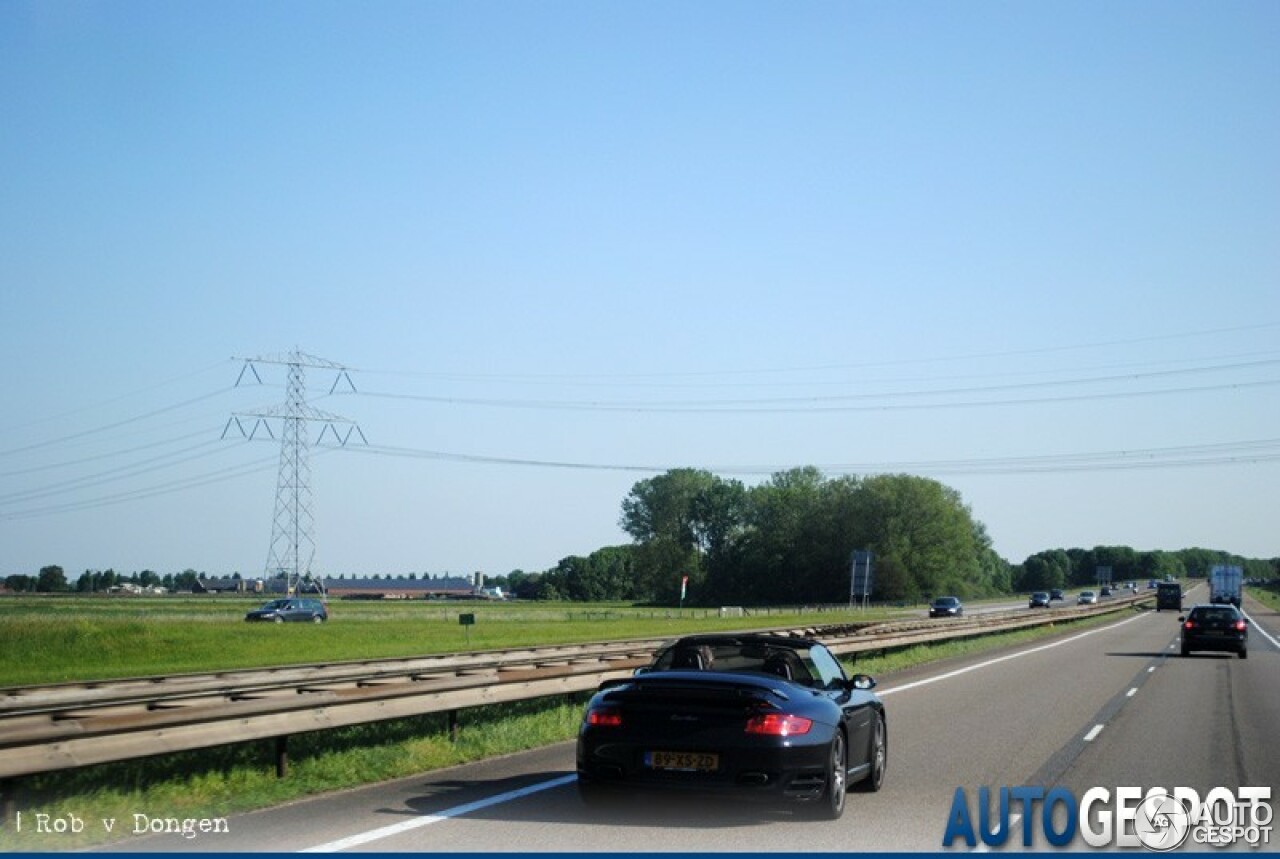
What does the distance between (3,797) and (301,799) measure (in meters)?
2.71

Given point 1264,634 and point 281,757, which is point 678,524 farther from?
point 281,757

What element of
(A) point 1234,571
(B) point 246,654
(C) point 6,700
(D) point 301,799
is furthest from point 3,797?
(A) point 1234,571

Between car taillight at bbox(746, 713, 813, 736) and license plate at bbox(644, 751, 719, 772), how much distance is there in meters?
0.33

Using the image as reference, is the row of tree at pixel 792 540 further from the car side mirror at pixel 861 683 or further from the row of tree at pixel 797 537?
the car side mirror at pixel 861 683

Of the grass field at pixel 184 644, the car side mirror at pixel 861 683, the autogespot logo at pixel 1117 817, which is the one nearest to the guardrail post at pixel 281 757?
the car side mirror at pixel 861 683

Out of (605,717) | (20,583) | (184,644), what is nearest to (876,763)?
(605,717)

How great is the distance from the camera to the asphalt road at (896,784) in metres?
10.2

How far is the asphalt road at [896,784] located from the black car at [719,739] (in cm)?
31

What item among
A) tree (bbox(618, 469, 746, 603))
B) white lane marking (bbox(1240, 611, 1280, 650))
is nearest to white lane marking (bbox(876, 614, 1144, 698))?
white lane marking (bbox(1240, 611, 1280, 650))

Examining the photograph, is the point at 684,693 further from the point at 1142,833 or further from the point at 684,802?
the point at 1142,833

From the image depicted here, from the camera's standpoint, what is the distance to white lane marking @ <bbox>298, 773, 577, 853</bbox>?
32.3 ft

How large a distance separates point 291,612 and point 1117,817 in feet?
207

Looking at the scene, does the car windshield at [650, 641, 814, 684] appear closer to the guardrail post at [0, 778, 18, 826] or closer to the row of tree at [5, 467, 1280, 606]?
the guardrail post at [0, 778, 18, 826]

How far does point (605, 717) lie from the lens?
1116 cm
